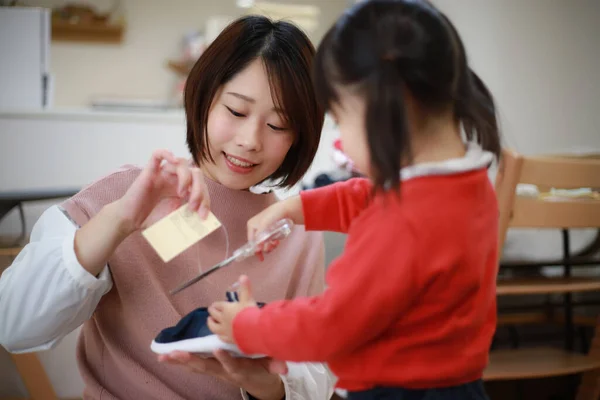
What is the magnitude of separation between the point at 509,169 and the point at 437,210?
0.98 metres

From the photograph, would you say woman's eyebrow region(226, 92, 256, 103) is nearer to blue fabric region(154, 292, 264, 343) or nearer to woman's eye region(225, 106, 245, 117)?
woman's eye region(225, 106, 245, 117)

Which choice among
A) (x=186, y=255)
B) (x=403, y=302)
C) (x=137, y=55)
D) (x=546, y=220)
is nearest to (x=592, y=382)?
(x=546, y=220)

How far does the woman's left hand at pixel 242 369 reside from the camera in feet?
2.24

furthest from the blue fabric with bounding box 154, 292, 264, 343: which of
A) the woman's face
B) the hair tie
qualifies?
the hair tie

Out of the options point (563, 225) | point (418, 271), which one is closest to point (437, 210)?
point (418, 271)

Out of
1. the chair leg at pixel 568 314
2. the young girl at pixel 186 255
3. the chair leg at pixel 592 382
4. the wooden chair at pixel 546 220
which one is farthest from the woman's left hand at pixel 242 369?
the chair leg at pixel 568 314

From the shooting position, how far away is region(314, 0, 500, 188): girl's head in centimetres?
51

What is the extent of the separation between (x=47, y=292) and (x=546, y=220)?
1.23m

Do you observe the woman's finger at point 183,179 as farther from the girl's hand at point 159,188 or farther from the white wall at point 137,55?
the white wall at point 137,55

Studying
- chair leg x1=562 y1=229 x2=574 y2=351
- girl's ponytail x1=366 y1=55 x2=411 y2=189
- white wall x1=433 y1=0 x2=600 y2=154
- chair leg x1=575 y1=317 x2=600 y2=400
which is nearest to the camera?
girl's ponytail x1=366 y1=55 x2=411 y2=189

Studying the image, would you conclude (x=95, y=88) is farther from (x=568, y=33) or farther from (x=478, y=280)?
(x=478, y=280)

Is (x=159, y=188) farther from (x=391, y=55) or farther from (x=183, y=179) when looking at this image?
(x=391, y=55)

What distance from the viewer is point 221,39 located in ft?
2.98

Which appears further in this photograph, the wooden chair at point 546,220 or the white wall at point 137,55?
the white wall at point 137,55
